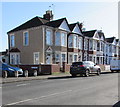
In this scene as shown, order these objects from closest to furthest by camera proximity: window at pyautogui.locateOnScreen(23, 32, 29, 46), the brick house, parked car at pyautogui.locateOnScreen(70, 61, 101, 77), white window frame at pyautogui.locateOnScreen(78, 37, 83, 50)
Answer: parked car at pyautogui.locateOnScreen(70, 61, 101, 77) < window at pyautogui.locateOnScreen(23, 32, 29, 46) < white window frame at pyautogui.locateOnScreen(78, 37, 83, 50) < the brick house

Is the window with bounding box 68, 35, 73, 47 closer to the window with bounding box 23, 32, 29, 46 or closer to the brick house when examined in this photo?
the brick house

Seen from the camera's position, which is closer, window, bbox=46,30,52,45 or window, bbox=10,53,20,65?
window, bbox=46,30,52,45

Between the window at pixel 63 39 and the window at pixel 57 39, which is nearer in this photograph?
the window at pixel 57 39

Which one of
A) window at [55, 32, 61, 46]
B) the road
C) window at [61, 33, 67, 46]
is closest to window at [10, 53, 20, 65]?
window at [55, 32, 61, 46]

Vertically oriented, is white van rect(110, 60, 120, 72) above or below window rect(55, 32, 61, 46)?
below

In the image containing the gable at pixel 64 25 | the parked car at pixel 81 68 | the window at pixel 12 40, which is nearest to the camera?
the parked car at pixel 81 68

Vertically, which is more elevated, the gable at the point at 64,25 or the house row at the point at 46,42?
the gable at the point at 64,25

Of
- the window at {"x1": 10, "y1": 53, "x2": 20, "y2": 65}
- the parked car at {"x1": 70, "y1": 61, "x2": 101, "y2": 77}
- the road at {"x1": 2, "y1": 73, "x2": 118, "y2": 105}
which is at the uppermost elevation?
the window at {"x1": 10, "y1": 53, "x2": 20, "y2": 65}

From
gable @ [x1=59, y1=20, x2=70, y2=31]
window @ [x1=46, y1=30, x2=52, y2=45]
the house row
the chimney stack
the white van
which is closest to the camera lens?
the house row

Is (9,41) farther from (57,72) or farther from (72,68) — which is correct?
(72,68)

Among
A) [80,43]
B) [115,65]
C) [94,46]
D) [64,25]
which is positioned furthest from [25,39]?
[94,46]

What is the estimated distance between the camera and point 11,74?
1914cm

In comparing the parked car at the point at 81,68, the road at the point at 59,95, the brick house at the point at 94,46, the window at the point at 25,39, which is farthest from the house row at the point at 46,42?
the road at the point at 59,95

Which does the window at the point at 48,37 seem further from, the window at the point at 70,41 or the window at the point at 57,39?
the window at the point at 70,41
